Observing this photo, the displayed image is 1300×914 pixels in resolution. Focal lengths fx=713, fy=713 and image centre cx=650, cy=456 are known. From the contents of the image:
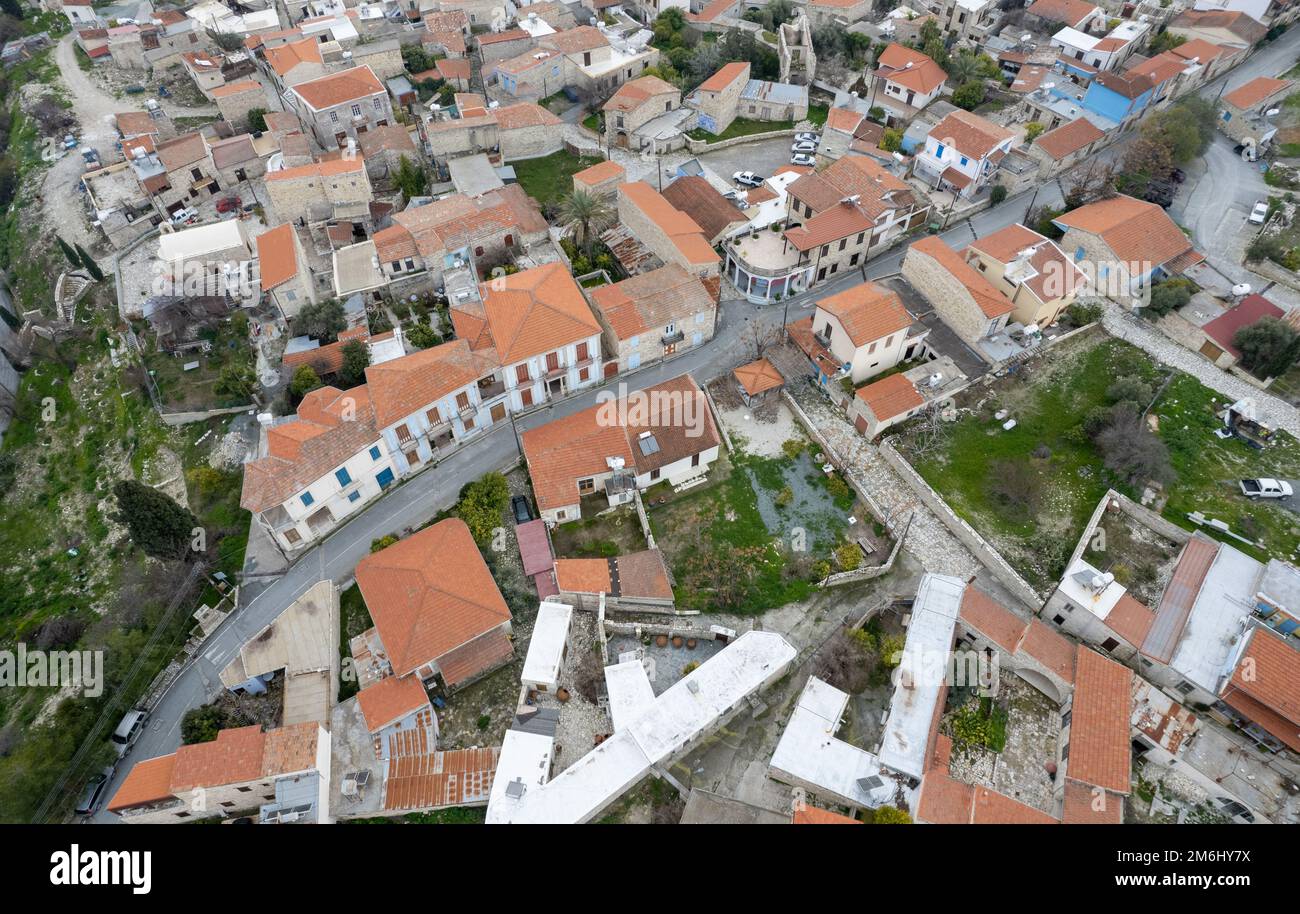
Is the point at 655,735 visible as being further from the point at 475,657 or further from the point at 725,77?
the point at 725,77

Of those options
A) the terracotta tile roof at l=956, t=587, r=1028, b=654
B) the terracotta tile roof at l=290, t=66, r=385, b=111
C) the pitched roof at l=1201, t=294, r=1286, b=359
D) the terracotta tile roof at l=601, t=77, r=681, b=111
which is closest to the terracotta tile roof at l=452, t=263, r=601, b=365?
the terracotta tile roof at l=956, t=587, r=1028, b=654

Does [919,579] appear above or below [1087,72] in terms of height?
below

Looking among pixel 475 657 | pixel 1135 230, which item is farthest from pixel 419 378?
pixel 1135 230

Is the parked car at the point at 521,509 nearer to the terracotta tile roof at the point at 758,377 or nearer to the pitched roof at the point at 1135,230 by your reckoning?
the terracotta tile roof at the point at 758,377

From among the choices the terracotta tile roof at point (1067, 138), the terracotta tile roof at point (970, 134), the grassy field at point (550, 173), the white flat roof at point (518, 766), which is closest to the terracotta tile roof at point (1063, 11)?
the terracotta tile roof at point (1067, 138)

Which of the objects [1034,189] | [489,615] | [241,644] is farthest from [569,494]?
[1034,189]

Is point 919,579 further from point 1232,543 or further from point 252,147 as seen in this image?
point 252,147

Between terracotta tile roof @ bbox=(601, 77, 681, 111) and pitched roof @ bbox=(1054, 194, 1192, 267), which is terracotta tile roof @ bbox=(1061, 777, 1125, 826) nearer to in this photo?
pitched roof @ bbox=(1054, 194, 1192, 267)
